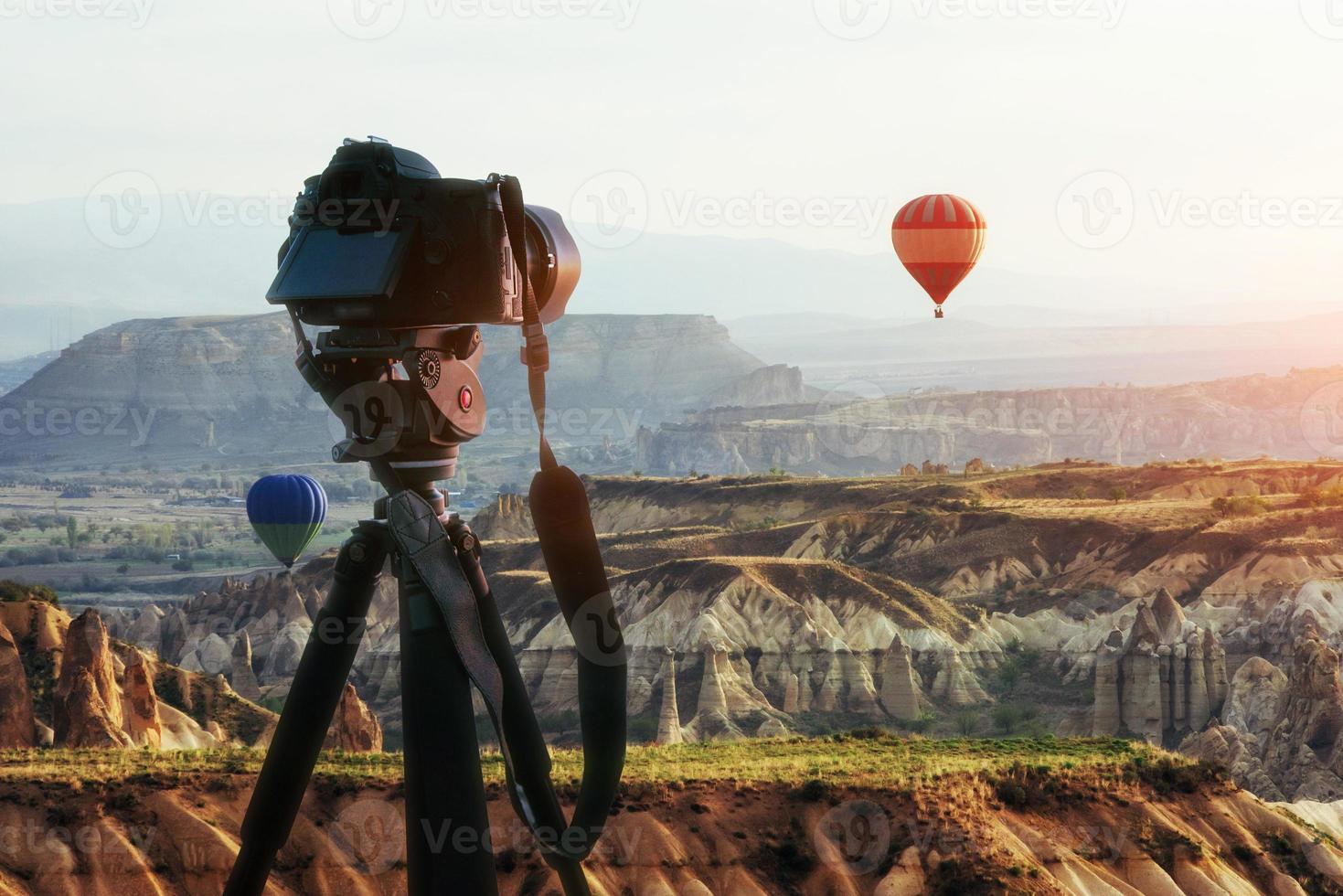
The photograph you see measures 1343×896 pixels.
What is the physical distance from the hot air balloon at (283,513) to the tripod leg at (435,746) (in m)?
45.3

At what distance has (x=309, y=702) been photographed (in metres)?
9.52

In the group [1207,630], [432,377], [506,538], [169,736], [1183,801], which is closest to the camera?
[432,377]

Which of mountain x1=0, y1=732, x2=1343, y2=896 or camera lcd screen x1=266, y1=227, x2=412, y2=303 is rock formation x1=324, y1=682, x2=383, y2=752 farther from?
camera lcd screen x1=266, y1=227, x2=412, y2=303

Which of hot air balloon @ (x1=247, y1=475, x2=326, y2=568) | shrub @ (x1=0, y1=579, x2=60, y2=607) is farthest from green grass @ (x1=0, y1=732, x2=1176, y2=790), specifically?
hot air balloon @ (x1=247, y1=475, x2=326, y2=568)

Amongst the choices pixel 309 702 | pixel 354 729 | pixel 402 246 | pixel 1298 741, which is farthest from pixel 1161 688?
pixel 402 246

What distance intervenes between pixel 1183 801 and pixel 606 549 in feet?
206

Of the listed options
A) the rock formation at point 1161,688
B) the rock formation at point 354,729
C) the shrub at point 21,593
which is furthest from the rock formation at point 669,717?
the shrub at point 21,593

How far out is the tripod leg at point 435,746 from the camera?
928 centimetres

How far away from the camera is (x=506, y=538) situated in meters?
114

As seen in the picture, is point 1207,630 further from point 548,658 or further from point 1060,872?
point 1060,872

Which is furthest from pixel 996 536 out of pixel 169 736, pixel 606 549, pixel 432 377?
pixel 432 377

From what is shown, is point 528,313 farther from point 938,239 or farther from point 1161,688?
point 1161,688

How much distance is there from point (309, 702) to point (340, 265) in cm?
239

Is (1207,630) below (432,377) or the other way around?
below
